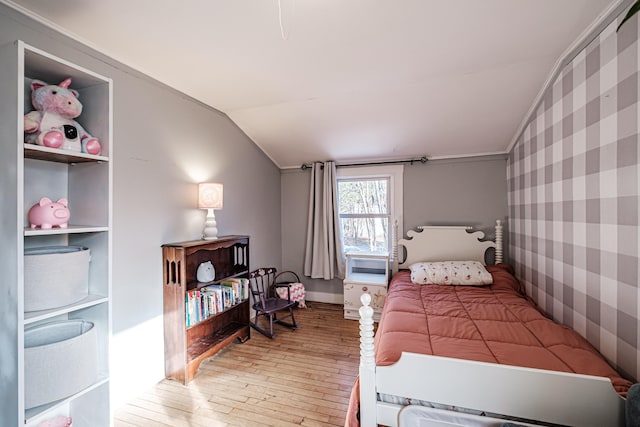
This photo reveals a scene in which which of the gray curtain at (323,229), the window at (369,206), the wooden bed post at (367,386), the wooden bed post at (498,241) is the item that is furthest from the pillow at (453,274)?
the wooden bed post at (367,386)

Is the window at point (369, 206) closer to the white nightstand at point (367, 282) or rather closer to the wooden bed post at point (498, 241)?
the white nightstand at point (367, 282)

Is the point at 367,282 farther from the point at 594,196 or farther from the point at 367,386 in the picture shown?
the point at 594,196

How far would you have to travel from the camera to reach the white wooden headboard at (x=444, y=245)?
3158 millimetres

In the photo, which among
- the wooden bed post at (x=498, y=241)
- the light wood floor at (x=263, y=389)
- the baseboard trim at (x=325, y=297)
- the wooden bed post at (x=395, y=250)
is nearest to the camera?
the light wood floor at (x=263, y=389)

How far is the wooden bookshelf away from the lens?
6.81 feet

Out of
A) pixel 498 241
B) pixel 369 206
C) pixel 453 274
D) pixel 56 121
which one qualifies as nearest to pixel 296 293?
pixel 369 206

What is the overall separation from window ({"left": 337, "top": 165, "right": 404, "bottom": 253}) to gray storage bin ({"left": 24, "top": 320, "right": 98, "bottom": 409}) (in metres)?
2.83

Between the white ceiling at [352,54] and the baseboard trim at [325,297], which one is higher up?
the white ceiling at [352,54]

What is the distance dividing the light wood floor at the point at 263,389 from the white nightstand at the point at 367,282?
521 mm

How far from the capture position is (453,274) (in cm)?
279

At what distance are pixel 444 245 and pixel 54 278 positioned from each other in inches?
131

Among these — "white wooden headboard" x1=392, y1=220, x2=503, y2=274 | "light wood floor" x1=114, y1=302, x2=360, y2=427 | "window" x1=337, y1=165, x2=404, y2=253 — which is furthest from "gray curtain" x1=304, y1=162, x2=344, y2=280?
"light wood floor" x1=114, y1=302, x2=360, y2=427

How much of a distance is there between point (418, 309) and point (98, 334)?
1.96 m

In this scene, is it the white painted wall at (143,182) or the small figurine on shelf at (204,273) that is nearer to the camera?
the white painted wall at (143,182)
